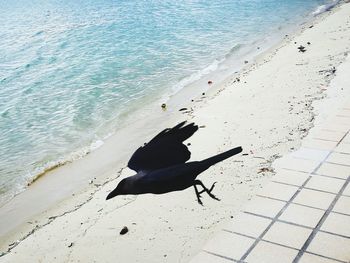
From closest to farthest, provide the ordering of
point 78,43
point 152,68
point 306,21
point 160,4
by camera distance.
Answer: point 152,68 → point 306,21 → point 78,43 → point 160,4

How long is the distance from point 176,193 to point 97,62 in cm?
1370

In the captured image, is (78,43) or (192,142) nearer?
(192,142)

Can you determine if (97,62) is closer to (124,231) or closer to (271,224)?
(124,231)

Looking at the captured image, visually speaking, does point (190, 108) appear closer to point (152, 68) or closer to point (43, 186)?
point (43, 186)

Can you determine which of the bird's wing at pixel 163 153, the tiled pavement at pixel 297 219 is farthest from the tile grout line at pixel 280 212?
the bird's wing at pixel 163 153

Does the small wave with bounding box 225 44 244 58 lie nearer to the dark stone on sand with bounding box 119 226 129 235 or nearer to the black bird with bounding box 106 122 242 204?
the dark stone on sand with bounding box 119 226 129 235

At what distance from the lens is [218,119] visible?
7.81 m

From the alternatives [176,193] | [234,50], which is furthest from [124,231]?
[234,50]

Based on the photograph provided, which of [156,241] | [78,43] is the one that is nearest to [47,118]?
[156,241]

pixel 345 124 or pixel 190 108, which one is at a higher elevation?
pixel 345 124

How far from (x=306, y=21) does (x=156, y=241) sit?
18.2 meters

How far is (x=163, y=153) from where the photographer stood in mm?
3527

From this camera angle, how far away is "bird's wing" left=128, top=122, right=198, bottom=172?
11.5 ft

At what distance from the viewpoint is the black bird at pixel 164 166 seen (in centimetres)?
337
